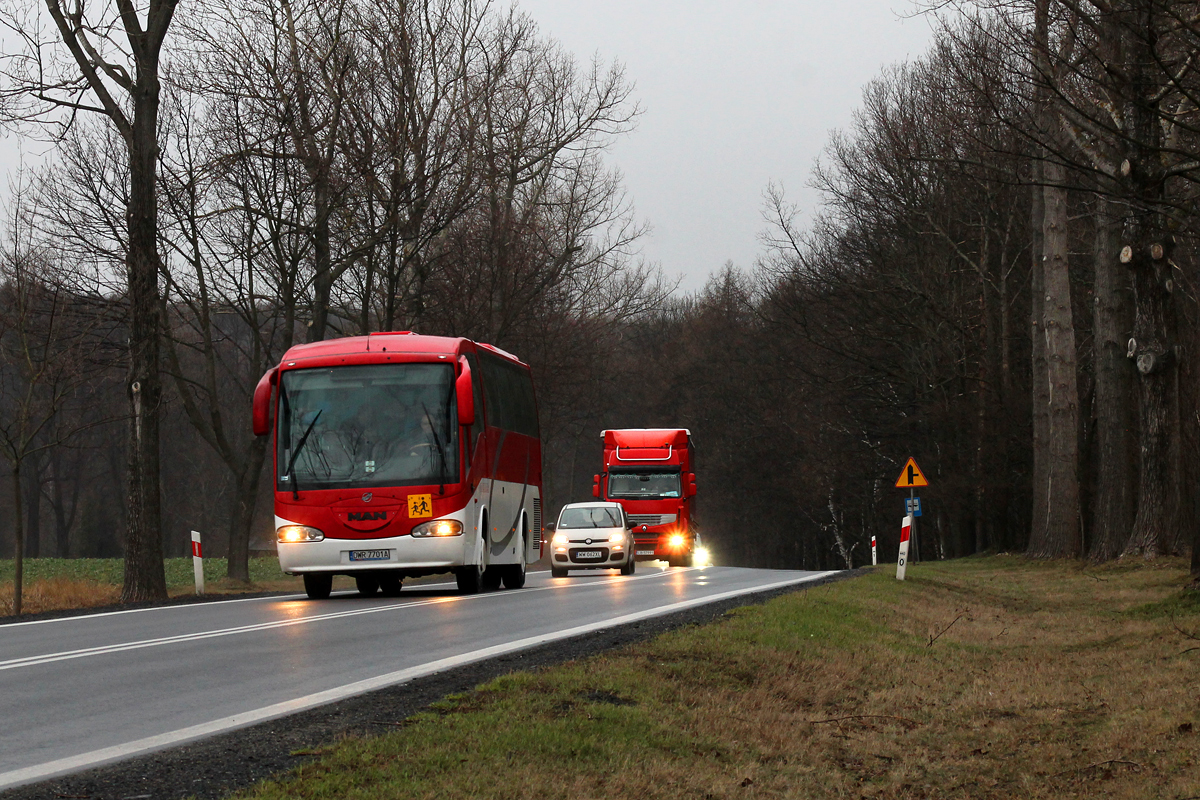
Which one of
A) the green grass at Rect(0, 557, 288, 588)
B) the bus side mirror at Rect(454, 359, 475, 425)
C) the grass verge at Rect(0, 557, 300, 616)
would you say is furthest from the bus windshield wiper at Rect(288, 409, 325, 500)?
the green grass at Rect(0, 557, 288, 588)

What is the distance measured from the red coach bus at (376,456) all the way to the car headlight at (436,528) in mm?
13

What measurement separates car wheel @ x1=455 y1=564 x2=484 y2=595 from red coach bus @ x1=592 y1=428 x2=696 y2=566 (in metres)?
17.9

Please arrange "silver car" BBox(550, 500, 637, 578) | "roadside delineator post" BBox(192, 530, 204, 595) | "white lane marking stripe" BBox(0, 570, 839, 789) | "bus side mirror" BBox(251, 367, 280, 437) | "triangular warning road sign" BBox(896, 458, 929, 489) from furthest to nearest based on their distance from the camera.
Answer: "triangular warning road sign" BBox(896, 458, 929, 489) < "silver car" BBox(550, 500, 637, 578) < "roadside delineator post" BBox(192, 530, 204, 595) < "bus side mirror" BBox(251, 367, 280, 437) < "white lane marking stripe" BBox(0, 570, 839, 789)

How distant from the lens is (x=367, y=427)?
1894 cm

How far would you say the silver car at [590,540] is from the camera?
29484mm

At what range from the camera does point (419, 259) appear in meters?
35.3

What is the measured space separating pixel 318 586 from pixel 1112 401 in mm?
16795

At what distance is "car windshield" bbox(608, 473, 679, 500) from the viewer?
3922cm

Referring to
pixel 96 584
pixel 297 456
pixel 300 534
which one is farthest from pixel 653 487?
pixel 300 534

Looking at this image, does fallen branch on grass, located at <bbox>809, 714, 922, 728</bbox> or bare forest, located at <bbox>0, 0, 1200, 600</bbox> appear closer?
fallen branch on grass, located at <bbox>809, 714, 922, 728</bbox>

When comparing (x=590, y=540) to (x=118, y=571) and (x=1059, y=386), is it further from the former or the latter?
(x=118, y=571)

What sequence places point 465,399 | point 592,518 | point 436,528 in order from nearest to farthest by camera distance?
point 436,528 → point 465,399 → point 592,518

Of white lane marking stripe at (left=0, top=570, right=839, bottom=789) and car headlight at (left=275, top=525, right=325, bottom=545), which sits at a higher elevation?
car headlight at (left=275, top=525, right=325, bottom=545)

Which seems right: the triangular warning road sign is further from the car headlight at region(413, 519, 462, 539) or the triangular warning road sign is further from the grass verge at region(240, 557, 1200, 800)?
the grass verge at region(240, 557, 1200, 800)
